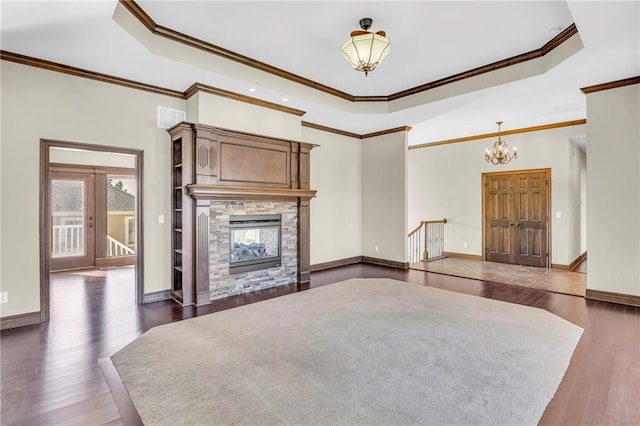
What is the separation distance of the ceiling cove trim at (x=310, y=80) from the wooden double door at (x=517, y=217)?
3.78 m

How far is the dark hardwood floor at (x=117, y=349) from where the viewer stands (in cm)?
222

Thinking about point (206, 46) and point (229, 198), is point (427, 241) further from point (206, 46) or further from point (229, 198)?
point (206, 46)

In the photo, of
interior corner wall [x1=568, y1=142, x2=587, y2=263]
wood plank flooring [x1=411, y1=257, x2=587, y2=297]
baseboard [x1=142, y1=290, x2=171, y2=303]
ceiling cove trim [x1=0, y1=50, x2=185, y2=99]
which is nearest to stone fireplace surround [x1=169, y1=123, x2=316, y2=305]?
baseboard [x1=142, y1=290, x2=171, y2=303]

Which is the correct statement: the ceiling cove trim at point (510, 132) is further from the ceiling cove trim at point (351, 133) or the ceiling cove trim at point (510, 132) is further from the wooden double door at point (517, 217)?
the ceiling cove trim at point (351, 133)

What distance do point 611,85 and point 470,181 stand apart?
3.99 meters

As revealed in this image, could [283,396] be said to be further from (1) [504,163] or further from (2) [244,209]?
(1) [504,163]

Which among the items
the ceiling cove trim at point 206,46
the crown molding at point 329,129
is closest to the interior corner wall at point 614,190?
the ceiling cove trim at point 206,46

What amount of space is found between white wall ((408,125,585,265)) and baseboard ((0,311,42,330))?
8.37 metres

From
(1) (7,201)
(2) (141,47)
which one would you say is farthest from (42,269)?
(2) (141,47)

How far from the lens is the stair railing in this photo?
8.23 m

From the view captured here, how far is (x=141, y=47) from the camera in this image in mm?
3600

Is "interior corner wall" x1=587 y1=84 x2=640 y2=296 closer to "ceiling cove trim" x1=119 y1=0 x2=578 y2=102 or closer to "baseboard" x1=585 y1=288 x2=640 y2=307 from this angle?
"baseboard" x1=585 y1=288 x2=640 y2=307

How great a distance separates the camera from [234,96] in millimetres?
5023

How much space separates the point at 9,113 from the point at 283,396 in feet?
13.7
